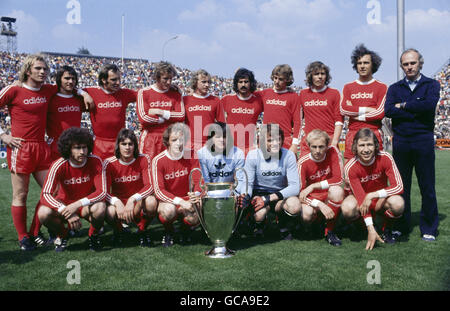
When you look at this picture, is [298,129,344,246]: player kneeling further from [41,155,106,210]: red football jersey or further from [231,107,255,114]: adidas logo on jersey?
[41,155,106,210]: red football jersey

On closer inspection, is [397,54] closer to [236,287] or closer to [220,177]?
[220,177]

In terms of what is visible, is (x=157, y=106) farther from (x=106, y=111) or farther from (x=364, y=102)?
(x=364, y=102)

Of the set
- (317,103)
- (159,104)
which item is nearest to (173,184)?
(159,104)

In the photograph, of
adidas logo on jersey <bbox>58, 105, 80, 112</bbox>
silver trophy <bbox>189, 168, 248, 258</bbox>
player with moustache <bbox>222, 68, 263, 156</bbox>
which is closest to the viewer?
silver trophy <bbox>189, 168, 248, 258</bbox>

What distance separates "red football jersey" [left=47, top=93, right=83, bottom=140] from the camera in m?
4.44

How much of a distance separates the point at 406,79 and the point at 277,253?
7.65 ft

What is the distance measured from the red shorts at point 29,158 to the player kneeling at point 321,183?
110 inches

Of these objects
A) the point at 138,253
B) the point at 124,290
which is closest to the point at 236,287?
the point at 124,290

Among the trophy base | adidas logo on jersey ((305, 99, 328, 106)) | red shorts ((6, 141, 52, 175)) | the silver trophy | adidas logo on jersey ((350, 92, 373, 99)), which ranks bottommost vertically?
the trophy base

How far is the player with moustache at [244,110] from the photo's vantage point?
16.4 ft

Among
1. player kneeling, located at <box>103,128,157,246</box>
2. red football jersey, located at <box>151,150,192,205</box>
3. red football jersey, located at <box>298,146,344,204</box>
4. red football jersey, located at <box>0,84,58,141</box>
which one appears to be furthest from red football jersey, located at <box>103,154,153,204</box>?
red football jersey, located at <box>298,146,344,204</box>

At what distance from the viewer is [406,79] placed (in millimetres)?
4234

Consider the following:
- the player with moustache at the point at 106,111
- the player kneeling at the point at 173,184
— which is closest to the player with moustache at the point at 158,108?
the player with moustache at the point at 106,111

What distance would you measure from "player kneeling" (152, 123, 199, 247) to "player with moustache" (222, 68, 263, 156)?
0.88 metres
